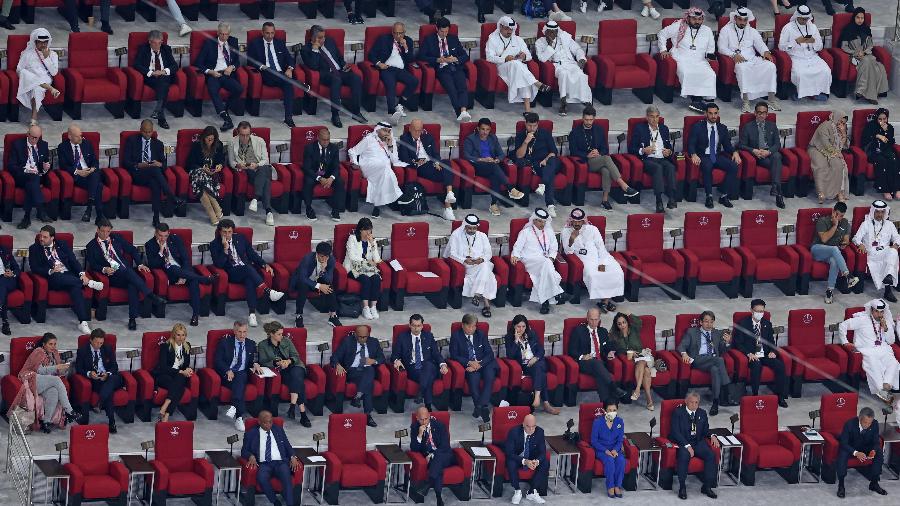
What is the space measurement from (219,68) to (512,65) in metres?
3.42

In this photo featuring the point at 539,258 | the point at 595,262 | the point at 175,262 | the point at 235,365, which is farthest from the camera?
the point at 595,262

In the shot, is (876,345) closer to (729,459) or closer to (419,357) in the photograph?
(729,459)

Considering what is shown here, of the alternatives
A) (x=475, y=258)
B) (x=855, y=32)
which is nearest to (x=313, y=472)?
(x=475, y=258)

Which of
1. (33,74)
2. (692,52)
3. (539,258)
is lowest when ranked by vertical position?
(539,258)

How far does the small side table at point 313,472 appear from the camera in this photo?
21641 millimetres

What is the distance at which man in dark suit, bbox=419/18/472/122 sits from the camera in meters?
26.2

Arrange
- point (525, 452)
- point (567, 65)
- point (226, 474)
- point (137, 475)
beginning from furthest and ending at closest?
point (567, 65) < point (525, 452) < point (226, 474) < point (137, 475)

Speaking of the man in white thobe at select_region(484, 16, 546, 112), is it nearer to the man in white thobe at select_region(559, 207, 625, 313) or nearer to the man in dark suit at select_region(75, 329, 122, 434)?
the man in white thobe at select_region(559, 207, 625, 313)

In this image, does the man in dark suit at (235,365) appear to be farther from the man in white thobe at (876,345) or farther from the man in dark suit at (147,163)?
the man in white thobe at (876,345)

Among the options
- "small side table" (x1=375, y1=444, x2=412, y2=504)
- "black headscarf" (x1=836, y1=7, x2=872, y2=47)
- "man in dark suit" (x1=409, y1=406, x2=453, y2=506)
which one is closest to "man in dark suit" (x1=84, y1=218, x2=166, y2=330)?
"small side table" (x1=375, y1=444, x2=412, y2=504)

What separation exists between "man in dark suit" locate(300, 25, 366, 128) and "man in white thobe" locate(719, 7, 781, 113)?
4602 mm

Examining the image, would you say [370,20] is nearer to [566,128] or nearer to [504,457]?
[566,128]

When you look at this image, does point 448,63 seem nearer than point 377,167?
No

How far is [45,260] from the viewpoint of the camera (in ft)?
74.5
